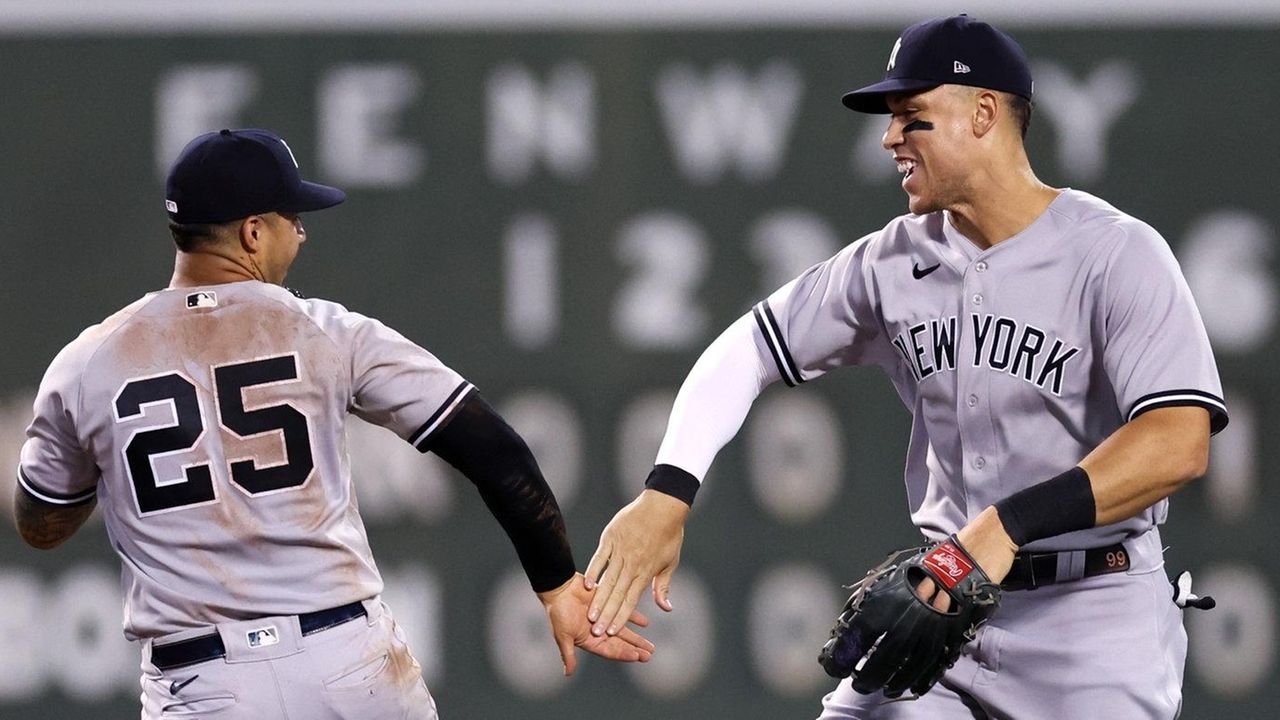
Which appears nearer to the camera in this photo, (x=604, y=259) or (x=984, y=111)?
(x=984, y=111)

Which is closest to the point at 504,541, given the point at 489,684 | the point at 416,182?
the point at 489,684

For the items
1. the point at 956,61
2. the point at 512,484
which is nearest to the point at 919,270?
the point at 956,61

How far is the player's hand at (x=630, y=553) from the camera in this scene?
136 inches

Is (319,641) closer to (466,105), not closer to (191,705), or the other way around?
(191,705)

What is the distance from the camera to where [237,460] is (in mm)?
3053

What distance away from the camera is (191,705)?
307cm

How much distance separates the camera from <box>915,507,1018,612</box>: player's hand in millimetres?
2998

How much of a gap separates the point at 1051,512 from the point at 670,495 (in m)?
0.79

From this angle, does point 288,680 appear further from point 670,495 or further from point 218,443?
point 670,495

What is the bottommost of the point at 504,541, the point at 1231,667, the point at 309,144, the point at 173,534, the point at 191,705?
the point at 1231,667

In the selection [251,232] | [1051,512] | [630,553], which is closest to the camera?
[1051,512]

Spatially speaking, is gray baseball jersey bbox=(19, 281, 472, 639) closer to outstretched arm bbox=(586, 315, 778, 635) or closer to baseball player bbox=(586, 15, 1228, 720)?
outstretched arm bbox=(586, 315, 778, 635)

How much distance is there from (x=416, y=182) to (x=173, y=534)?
235cm

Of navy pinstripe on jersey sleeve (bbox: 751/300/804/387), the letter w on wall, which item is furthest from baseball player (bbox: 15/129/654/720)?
the letter w on wall
